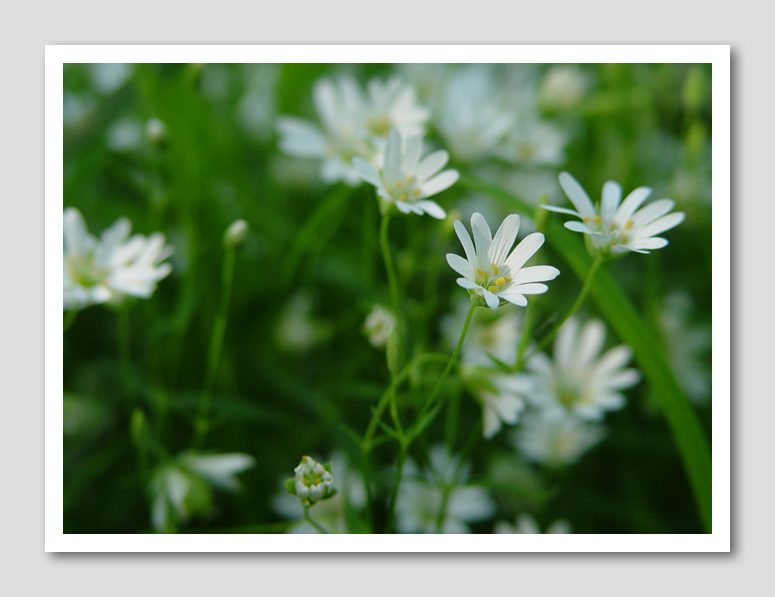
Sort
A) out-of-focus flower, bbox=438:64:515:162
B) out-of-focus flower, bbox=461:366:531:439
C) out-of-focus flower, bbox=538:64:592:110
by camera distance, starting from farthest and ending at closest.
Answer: out-of-focus flower, bbox=538:64:592:110 < out-of-focus flower, bbox=438:64:515:162 < out-of-focus flower, bbox=461:366:531:439

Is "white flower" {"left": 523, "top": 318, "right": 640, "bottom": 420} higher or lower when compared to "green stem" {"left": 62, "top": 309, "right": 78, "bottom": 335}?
lower

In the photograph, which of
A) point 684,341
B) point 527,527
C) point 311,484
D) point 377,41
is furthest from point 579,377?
point 377,41

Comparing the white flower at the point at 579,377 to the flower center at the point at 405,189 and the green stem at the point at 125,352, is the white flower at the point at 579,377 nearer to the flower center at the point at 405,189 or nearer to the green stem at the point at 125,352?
the flower center at the point at 405,189

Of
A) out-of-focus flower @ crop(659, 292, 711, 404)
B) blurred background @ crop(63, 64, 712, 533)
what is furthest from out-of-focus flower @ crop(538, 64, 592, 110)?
out-of-focus flower @ crop(659, 292, 711, 404)

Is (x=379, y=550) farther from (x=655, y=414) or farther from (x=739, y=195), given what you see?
(x=739, y=195)

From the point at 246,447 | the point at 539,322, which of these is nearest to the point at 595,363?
the point at 539,322

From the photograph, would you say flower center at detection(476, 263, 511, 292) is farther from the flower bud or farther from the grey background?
the grey background

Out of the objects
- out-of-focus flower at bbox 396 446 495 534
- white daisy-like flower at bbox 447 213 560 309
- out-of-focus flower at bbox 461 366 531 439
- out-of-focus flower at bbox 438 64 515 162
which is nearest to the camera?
white daisy-like flower at bbox 447 213 560 309

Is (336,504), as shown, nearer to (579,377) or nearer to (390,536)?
(390,536)

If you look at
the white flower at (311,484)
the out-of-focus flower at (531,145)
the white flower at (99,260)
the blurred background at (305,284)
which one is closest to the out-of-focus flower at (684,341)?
the blurred background at (305,284)

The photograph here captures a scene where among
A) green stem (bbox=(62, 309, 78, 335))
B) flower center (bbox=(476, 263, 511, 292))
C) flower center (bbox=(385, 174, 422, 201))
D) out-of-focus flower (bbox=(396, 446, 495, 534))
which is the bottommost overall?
out-of-focus flower (bbox=(396, 446, 495, 534))
